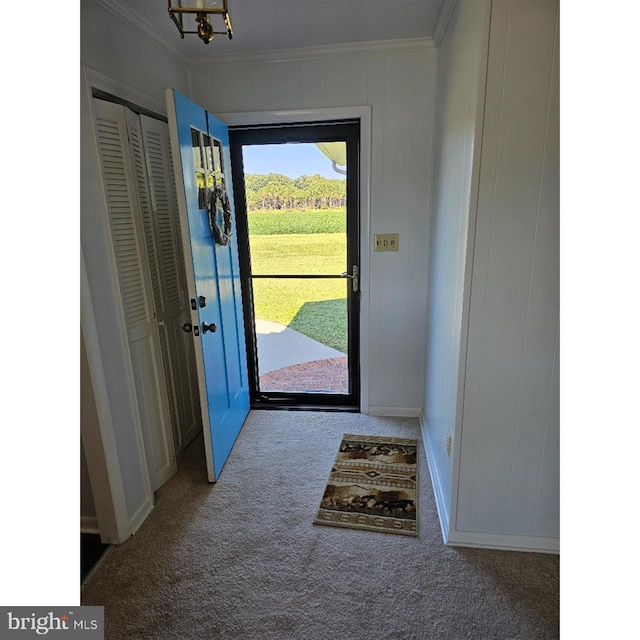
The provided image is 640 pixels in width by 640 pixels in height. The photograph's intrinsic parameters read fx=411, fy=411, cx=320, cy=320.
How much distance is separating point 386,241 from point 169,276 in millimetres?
1341

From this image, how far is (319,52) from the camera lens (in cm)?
241

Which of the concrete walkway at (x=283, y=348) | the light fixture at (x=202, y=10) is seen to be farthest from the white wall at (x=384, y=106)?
the light fixture at (x=202, y=10)

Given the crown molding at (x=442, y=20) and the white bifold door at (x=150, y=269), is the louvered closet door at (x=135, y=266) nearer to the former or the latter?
the white bifold door at (x=150, y=269)

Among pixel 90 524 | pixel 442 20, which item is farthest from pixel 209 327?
pixel 442 20

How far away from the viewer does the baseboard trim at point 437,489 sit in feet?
6.15

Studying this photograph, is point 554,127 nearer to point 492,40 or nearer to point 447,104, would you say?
point 492,40

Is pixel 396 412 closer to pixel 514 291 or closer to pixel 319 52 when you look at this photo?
pixel 514 291

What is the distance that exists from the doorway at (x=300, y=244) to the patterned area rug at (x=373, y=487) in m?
0.53

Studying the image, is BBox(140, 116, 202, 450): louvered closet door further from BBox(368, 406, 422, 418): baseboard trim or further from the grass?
BBox(368, 406, 422, 418): baseboard trim

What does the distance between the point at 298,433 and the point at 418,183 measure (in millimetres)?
1788

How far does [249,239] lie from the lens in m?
2.91

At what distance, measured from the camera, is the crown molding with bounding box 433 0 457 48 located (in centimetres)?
186

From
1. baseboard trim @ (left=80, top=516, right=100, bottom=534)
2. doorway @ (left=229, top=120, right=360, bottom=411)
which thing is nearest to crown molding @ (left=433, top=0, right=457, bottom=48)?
doorway @ (left=229, top=120, right=360, bottom=411)
